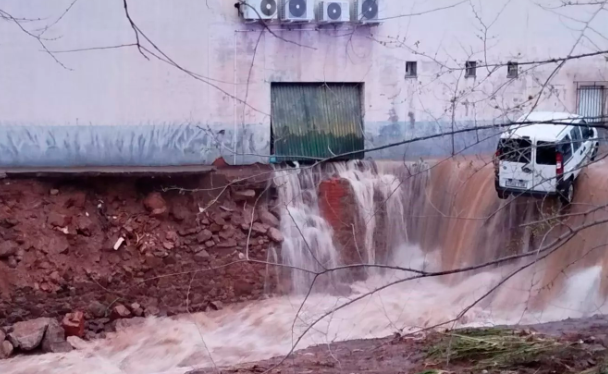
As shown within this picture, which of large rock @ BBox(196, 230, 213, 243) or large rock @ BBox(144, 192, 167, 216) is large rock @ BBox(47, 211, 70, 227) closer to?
large rock @ BBox(144, 192, 167, 216)

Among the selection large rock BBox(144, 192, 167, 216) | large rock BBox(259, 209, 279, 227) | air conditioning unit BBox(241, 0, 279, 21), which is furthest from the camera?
air conditioning unit BBox(241, 0, 279, 21)

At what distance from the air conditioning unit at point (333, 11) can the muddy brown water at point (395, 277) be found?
271cm

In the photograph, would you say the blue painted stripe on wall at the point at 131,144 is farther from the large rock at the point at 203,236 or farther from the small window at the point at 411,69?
the large rock at the point at 203,236

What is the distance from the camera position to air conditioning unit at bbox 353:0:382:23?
14.9m

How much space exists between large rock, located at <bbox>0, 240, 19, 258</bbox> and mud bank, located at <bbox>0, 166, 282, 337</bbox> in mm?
15

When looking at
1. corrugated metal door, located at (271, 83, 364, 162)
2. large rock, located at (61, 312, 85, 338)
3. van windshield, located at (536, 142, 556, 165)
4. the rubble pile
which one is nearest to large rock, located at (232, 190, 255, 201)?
the rubble pile

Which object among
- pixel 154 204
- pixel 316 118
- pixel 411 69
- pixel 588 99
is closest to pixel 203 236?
pixel 154 204

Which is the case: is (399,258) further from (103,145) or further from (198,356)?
(103,145)

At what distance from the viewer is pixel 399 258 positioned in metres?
14.7

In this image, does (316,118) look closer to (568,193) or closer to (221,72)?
(221,72)

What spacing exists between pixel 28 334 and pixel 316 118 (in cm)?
664

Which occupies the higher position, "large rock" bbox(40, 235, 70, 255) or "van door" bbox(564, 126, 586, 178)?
"van door" bbox(564, 126, 586, 178)

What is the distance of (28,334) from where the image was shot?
38.1 ft

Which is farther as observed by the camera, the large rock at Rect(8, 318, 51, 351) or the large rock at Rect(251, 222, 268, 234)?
the large rock at Rect(251, 222, 268, 234)
